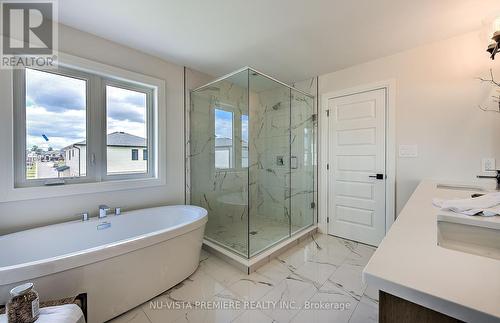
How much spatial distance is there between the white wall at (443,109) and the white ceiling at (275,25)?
181 mm

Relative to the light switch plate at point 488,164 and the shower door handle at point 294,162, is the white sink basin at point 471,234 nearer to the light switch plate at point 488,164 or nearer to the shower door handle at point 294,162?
the light switch plate at point 488,164

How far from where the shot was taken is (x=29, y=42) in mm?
1778

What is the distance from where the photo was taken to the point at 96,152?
2219 mm

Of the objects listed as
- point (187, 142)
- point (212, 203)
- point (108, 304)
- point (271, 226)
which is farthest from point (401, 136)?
point (108, 304)

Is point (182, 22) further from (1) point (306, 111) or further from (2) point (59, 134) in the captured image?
(1) point (306, 111)

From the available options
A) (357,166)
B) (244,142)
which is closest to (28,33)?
(244,142)

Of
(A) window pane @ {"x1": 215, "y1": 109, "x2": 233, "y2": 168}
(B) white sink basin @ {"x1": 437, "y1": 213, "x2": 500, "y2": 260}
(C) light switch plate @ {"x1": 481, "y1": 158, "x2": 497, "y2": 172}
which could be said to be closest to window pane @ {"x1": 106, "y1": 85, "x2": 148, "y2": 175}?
(A) window pane @ {"x1": 215, "y1": 109, "x2": 233, "y2": 168}

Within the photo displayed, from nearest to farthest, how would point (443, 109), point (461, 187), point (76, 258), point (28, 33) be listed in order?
1. point (76, 258)
2. point (28, 33)
3. point (461, 187)
4. point (443, 109)

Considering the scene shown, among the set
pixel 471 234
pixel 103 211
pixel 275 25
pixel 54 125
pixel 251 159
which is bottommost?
pixel 103 211

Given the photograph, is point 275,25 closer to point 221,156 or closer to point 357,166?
point 221,156

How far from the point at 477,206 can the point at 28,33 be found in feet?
11.1

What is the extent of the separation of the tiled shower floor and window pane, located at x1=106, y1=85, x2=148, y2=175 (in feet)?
4.01

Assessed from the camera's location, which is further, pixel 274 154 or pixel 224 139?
pixel 274 154

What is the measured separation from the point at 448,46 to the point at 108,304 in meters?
3.82
